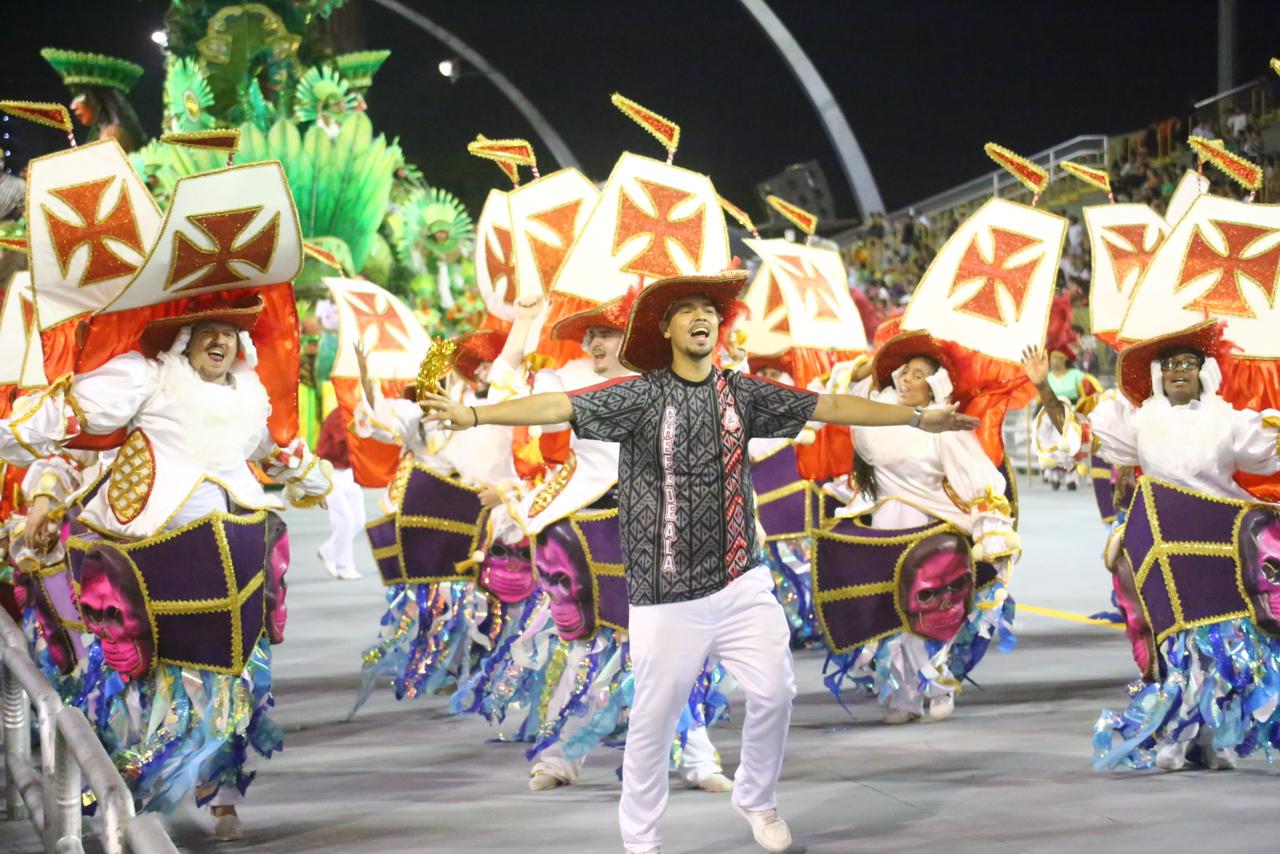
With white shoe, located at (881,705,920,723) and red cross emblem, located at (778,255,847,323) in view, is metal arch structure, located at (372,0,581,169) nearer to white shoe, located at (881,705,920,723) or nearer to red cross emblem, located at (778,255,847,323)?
red cross emblem, located at (778,255,847,323)

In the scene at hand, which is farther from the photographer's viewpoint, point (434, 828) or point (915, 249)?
point (915, 249)

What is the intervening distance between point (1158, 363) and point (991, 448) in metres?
1.09

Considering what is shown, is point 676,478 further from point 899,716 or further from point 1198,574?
point 899,716

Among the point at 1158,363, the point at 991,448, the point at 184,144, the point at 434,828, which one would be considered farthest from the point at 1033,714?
the point at 184,144

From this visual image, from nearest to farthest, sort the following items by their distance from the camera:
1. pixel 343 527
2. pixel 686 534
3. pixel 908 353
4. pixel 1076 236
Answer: pixel 686 534, pixel 908 353, pixel 343 527, pixel 1076 236

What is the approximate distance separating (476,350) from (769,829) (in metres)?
3.61

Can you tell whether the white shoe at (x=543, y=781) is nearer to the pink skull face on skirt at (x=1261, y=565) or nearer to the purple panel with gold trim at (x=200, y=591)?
the purple panel with gold trim at (x=200, y=591)

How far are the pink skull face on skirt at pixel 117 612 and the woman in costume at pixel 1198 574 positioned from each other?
3.22 meters

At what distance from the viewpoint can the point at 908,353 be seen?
23.6 feet

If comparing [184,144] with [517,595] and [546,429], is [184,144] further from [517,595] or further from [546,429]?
[517,595]

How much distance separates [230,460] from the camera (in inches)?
214

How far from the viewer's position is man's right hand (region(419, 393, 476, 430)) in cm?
436

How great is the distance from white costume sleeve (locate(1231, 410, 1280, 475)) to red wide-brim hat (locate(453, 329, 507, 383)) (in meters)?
3.33

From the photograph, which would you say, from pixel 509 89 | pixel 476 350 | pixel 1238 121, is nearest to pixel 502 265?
pixel 476 350
